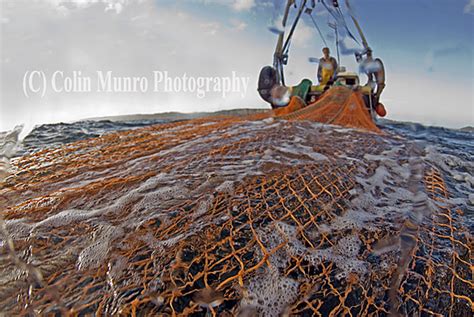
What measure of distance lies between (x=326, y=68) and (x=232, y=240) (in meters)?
8.83

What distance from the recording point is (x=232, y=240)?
113cm

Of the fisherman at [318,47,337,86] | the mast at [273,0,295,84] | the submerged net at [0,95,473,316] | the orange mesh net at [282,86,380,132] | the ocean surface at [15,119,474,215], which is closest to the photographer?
the submerged net at [0,95,473,316]

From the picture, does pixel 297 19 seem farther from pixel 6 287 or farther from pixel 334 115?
pixel 6 287

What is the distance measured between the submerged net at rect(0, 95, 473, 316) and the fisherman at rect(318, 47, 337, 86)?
7337 millimetres

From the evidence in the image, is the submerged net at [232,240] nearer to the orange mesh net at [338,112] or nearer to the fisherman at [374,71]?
the orange mesh net at [338,112]

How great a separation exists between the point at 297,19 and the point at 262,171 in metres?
6.93

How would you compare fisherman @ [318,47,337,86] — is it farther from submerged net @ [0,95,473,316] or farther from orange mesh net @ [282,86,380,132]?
submerged net @ [0,95,473,316]

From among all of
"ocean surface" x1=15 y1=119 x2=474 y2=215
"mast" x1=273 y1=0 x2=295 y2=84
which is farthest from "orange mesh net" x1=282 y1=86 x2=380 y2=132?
"mast" x1=273 y1=0 x2=295 y2=84

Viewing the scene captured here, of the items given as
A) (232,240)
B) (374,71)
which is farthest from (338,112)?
(374,71)

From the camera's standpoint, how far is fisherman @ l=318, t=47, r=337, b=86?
870cm

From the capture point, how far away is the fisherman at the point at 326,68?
8.70 m

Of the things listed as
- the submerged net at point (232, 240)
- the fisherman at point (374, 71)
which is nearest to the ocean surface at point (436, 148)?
the submerged net at point (232, 240)

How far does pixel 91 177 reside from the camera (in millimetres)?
1795

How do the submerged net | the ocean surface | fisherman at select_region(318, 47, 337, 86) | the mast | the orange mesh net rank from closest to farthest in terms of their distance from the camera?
1. the submerged net
2. the ocean surface
3. the orange mesh net
4. the mast
5. fisherman at select_region(318, 47, 337, 86)
